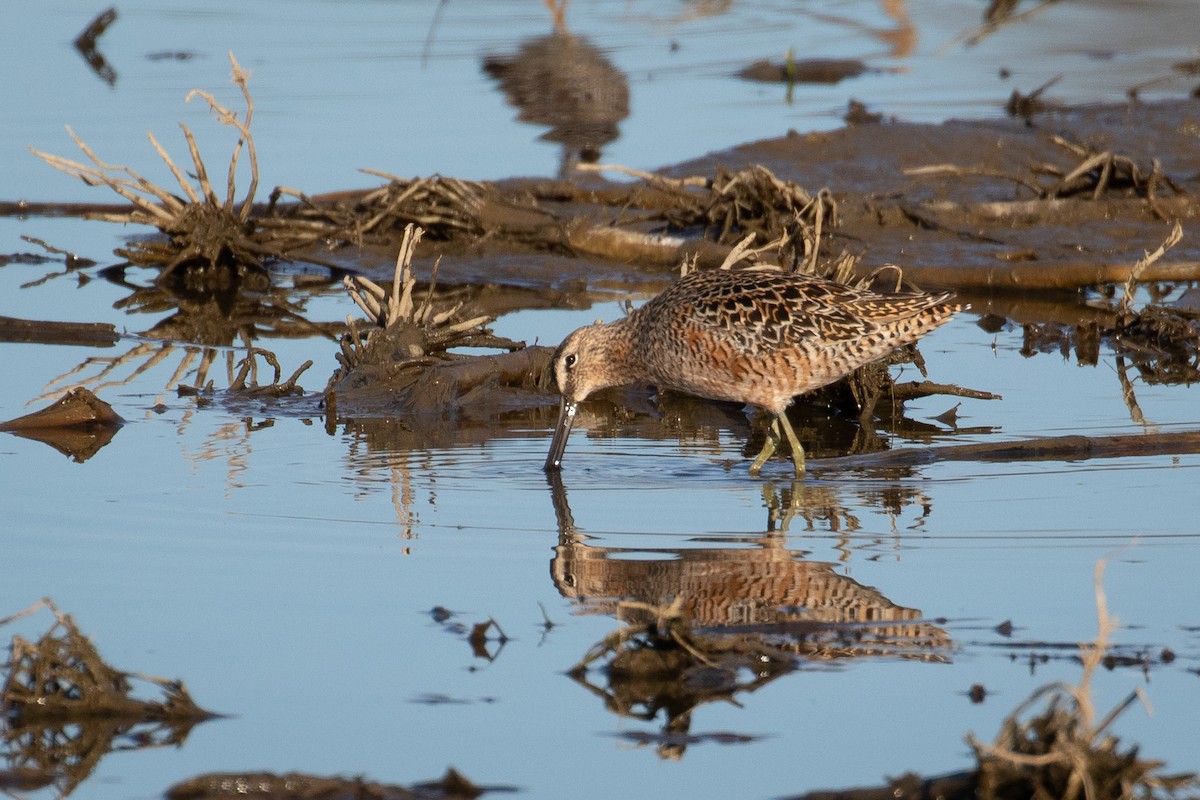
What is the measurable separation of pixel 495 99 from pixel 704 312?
10.2 m

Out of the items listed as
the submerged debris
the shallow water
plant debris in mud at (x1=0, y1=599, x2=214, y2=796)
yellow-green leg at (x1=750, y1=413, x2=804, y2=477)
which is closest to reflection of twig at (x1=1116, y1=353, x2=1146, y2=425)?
the shallow water

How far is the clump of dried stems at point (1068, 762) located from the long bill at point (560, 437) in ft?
12.1

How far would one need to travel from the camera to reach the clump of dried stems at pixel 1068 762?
414 cm

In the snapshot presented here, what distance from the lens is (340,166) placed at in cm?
1423

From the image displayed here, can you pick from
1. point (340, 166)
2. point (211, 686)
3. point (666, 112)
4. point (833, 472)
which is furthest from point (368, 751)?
point (666, 112)

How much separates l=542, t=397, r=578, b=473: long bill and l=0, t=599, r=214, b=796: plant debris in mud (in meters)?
3.05

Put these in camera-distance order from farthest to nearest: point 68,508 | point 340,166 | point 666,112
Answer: point 666,112 < point 340,166 < point 68,508

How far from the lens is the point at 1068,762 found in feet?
13.7

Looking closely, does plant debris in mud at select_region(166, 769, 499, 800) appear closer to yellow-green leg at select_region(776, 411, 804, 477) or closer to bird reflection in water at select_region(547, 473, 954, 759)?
bird reflection in water at select_region(547, 473, 954, 759)

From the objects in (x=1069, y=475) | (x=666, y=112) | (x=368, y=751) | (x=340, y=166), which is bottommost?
(x=368, y=751)

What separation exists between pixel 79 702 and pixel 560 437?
3.38 m

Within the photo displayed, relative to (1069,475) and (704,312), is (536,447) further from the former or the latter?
(1069,475)

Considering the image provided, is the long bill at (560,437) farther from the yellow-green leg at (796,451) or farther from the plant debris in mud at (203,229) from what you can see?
the plant debris in mud at (203,229)

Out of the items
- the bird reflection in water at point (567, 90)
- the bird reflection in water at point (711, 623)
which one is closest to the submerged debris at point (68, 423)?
the bird reflection in water at point (711, 623)
